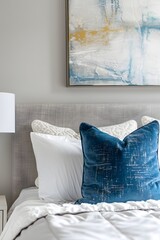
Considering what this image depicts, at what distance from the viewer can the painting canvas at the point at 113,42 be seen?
3.19 metres

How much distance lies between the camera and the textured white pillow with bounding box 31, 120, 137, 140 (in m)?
2.88

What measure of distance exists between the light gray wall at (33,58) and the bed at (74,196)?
0.11 m

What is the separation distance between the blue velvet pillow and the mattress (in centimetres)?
15

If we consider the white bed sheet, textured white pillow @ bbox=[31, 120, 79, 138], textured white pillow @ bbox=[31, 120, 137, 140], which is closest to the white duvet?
the white bed sheet

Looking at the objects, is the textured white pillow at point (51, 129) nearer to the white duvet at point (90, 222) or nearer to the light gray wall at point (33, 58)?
the light gray wall at point (33, 58)

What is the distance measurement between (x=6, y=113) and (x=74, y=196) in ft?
2.26

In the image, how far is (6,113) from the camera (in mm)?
2771

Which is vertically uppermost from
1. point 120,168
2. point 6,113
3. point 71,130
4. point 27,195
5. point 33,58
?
point 33,58

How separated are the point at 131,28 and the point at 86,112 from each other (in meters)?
0.71

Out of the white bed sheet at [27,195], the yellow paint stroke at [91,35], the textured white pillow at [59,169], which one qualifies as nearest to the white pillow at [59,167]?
the textured white pillow at [59,169]

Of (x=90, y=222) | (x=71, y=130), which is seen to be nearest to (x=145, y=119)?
(x=71, y=130)

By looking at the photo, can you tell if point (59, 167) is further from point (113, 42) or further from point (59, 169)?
point (113, 42)

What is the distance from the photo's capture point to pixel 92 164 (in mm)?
2383

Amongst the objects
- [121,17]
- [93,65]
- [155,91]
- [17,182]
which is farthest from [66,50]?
[17,182]
